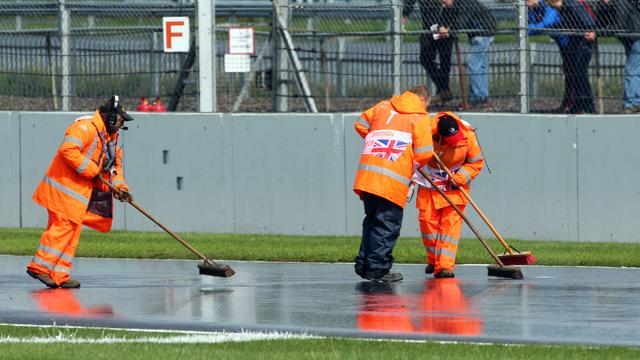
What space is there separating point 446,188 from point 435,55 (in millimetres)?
4813

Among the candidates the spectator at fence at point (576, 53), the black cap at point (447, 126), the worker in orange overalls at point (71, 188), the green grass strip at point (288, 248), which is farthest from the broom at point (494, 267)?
the spectator at fence at point (576, 53)

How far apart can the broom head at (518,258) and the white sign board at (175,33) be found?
6.27 metres

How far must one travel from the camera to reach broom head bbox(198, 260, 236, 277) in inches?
508

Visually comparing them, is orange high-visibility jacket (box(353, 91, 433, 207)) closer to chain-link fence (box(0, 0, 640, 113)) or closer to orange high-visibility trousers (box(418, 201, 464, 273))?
orange high-visibility trousers (box(418, 201, 464, 273))

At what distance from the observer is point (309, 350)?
942 centimetres

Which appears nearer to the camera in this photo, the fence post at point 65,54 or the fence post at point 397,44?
the fence post at point 397,44

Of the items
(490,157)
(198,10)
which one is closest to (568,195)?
(490,157)

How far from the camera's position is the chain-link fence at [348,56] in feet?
58.2

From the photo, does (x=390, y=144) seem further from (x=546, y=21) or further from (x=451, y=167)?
(x=546, y=21)

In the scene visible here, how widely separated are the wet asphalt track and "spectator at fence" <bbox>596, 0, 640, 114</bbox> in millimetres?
3717

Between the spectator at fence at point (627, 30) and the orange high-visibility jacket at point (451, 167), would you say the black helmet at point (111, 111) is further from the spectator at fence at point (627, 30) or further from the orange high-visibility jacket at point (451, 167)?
the spectator at fence at point (627, 30)

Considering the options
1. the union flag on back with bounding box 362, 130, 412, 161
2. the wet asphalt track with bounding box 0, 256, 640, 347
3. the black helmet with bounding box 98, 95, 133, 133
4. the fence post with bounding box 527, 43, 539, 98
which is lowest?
the wet asphalt track with bounding box 0, 256, 640, 347

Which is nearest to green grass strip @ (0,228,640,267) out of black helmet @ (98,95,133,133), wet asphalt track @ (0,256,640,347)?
wet asphalt track @ (0,256,640,347)

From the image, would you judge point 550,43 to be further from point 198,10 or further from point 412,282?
point 412,282
